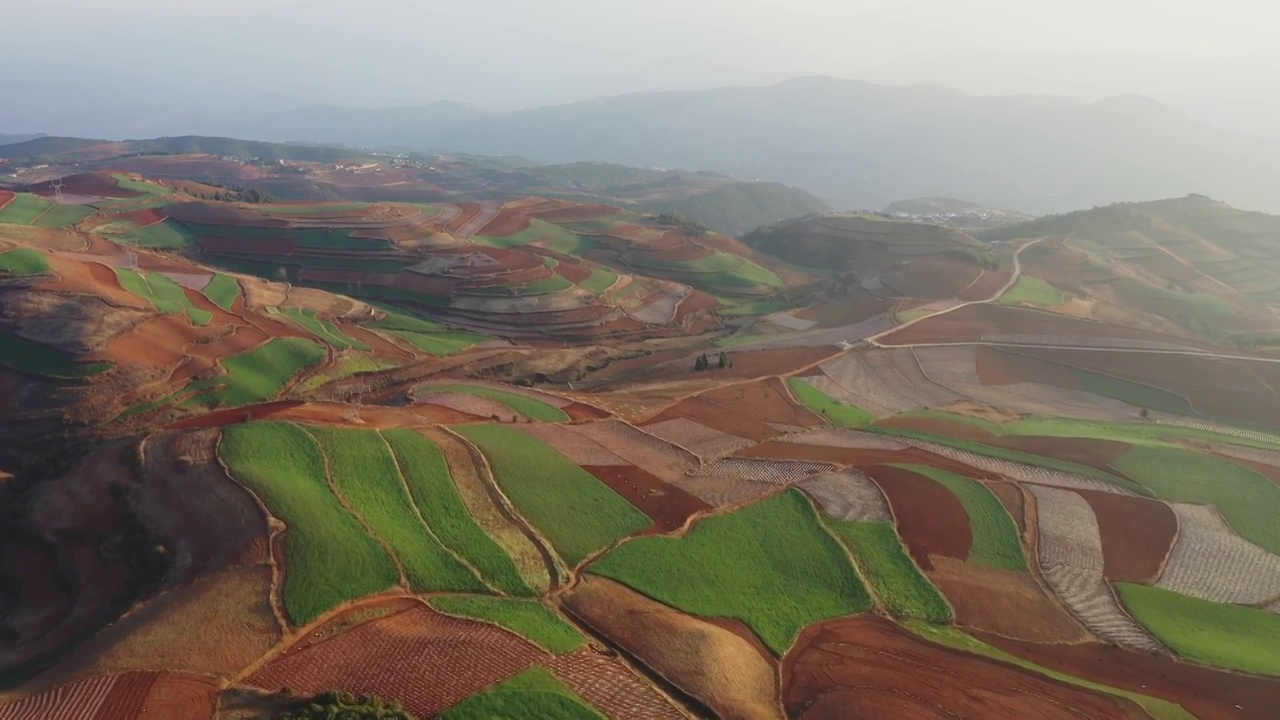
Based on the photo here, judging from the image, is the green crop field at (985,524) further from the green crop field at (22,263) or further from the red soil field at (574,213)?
the red soil field at (574,213)

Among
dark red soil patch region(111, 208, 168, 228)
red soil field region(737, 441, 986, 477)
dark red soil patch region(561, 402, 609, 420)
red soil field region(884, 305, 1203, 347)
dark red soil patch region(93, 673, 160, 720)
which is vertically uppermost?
dark red soil patch region(111, 208, 168, 228)

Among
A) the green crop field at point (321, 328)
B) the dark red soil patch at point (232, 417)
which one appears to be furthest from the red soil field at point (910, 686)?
the green crop field at point (321, 328)

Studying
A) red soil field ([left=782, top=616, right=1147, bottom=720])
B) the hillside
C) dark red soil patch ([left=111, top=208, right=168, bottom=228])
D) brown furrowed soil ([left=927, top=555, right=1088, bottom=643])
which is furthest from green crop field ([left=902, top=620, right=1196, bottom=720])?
dark red soil patch ([left=111, top=208, right=168, bottom=228])

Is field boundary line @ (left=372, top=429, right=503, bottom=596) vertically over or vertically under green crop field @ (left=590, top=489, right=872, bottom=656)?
over

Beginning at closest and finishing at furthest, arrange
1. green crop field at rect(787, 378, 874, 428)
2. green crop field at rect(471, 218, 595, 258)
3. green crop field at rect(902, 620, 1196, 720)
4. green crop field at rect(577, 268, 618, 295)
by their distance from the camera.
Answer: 1. green crop field at rect(902, 620, 1196, 720)
2. green crop field at rect(787, 378, 874, 428)
3. green crop field at rect(577, 268, 618, 295)
4. green crop field at rect(471, 218, 595, 258)

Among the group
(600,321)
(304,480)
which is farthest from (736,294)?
(304,480)

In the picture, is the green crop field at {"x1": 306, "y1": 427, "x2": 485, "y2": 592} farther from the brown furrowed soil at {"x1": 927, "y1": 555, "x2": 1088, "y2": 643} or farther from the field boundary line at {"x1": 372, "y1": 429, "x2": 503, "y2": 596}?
the brown furrowed soil at {"x1": 927, "y1": 555, "x2": 1088, "y2": 643}
